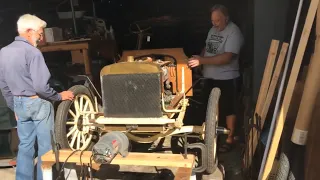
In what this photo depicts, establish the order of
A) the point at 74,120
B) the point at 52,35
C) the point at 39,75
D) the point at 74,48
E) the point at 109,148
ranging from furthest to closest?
the point at 52,35 < the point at 74,48 < the point at 74,120 < the point at 39,75 < the point at 109,148

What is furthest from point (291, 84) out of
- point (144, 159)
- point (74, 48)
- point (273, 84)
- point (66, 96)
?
point (74, 48)

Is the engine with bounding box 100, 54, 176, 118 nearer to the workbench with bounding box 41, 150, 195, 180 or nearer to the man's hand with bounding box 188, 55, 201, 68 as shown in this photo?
the workbench with bounding box 41, 150, 195, 180

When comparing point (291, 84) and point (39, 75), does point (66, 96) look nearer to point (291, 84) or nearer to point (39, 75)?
point (39, 75)

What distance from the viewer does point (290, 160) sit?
244 cm

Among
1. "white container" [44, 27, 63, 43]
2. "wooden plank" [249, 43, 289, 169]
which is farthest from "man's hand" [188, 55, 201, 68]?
"white container" [44, 27, 63, 43]

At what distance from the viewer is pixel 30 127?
3.12 meters

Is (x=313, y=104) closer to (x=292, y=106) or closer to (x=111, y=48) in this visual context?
(x=292, y=106)

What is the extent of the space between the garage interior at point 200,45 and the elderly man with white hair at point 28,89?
0.79 meters

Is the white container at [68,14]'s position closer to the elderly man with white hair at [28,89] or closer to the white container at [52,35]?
the white container at [52,35]

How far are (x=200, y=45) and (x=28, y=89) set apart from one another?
16.6 feet

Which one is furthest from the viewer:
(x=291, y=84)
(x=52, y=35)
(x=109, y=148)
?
(x=52, y=35)

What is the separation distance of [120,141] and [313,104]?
135 centimetres

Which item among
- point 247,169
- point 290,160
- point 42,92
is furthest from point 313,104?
point 42,92

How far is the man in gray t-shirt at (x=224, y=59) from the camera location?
365 centimetres
